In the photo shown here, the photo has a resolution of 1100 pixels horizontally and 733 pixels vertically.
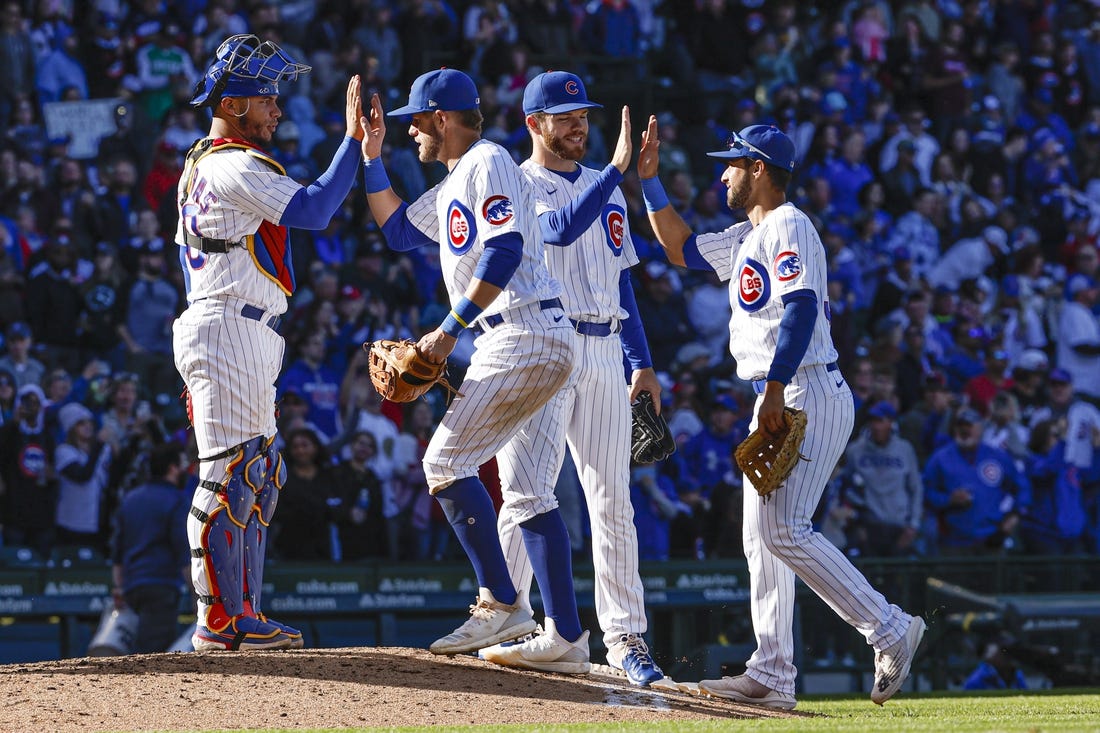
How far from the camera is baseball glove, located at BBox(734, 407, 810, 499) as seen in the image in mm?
5980

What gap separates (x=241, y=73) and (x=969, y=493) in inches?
312

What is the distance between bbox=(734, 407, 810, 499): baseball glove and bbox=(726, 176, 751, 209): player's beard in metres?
0.89

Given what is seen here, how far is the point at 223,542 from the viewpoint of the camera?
6.09 metres

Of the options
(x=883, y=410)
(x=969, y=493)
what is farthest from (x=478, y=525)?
(x=969, y=493)

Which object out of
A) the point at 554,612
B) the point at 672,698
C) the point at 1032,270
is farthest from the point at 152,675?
the point at 1032,270

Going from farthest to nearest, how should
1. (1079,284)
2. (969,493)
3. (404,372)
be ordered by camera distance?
(1079,284) → (969,493) → (404,372)

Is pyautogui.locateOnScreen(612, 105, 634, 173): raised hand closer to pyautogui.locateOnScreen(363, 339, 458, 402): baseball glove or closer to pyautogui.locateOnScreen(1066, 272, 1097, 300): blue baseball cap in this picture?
pyautogui.locateOnScreen(363, 339, 458, 402): baseball glove

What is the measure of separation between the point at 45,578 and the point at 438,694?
4.61 meters

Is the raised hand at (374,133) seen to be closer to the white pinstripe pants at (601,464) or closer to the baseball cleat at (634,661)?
the white pinstripe pants at (601,464)

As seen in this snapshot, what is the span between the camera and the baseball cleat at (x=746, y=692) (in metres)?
6.29

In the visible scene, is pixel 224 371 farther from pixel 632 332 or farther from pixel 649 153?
pixel 649 153

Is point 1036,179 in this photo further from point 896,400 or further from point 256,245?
point 256,245

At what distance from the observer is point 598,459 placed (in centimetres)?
632

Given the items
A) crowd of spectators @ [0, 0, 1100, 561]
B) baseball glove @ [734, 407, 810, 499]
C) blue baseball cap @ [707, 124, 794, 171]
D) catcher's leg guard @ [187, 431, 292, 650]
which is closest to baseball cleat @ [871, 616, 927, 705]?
baseball glove @ [734, 407, 810, 499]
